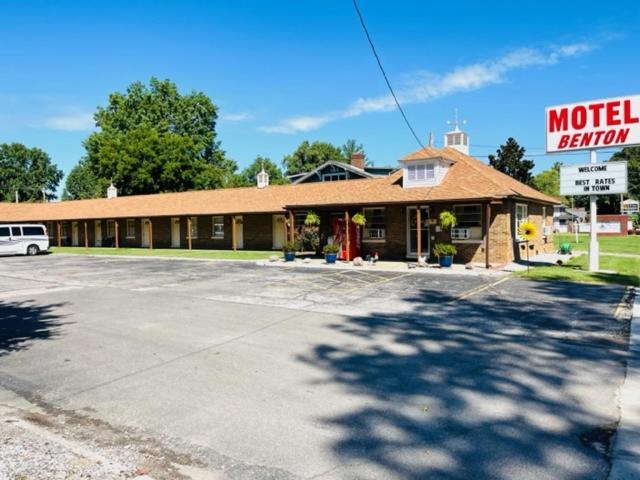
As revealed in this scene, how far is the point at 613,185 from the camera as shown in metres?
17.5

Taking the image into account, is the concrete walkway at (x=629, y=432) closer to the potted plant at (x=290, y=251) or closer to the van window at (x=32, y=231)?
the potted plant at (x=290, y=251)

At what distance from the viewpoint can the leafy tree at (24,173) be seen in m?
96.5

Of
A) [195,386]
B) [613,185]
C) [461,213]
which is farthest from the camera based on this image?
[461,213]

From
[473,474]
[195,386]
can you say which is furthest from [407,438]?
[195,386]

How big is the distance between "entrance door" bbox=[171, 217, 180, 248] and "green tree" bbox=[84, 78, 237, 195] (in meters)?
20.7

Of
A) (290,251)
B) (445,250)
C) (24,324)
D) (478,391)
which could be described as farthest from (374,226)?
(478,391)

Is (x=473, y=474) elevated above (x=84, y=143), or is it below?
below

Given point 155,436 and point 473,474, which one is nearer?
point 473,474

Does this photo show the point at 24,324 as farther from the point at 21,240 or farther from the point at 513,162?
the point at 513,162

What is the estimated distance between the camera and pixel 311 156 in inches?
2958

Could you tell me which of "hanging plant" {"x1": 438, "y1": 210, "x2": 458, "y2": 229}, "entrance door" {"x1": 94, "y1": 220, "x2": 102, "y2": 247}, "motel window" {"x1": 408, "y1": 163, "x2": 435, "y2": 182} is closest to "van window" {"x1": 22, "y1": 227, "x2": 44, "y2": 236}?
"entrance door" {"x1": 94, "y1": 220, "x2": 102, "y2": 247}

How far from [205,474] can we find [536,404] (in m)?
3.59

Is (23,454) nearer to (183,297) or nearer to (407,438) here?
(407,438)

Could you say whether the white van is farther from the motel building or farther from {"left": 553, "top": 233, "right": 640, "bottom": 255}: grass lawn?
{"left": 553, "top": 233, "right": 640, "bottom": 255}: grass lawn
